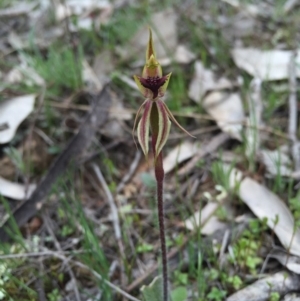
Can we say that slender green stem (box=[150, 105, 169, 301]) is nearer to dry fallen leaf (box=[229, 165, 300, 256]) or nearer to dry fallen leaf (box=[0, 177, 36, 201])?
dry fallen leaf (box=[229, 165, 300, 256])

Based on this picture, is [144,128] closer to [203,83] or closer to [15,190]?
[15,190]

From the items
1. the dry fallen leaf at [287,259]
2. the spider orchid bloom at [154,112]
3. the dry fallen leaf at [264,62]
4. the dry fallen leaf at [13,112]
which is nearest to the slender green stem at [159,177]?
the spider orchid bloom at [154,112]

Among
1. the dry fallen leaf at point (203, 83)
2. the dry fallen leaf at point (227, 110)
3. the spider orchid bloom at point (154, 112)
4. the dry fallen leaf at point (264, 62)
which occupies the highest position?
the spider orchid bloom at point (154, 112)

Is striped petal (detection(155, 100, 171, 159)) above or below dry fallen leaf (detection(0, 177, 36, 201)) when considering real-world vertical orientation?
above

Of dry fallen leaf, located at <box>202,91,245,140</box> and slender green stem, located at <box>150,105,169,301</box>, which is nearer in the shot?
slender green stem, located at <box>150,105,169,301</box>

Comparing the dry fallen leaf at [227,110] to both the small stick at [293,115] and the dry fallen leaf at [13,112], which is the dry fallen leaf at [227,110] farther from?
the dry fallen leaf at [13,112]

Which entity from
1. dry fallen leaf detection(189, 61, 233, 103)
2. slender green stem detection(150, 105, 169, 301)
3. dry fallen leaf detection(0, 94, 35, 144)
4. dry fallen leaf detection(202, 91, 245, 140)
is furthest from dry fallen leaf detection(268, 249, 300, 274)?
dry fallen leaf detection(0, 94, 35, 144)
